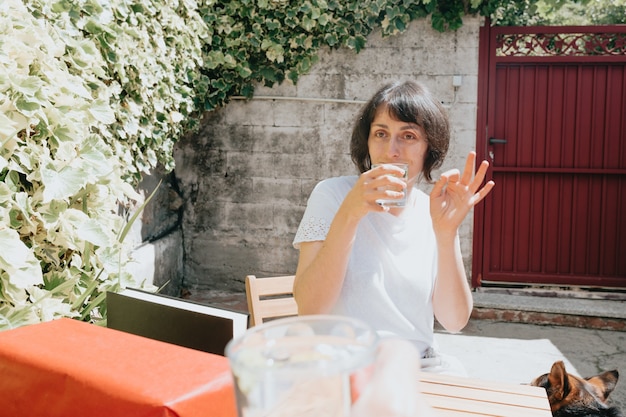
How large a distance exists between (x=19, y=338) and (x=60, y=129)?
0.76 metres

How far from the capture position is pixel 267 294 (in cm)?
226

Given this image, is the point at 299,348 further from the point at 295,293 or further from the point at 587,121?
the point at 587,121

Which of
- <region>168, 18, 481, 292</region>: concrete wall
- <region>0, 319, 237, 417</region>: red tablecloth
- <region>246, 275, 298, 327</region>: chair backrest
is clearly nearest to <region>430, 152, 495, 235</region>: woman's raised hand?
<region>246, 275, 298, 327</region>: chair backrest

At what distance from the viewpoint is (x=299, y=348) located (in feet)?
1.52

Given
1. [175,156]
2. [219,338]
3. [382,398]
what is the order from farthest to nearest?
[175,156] → [219,338] → [382,398]

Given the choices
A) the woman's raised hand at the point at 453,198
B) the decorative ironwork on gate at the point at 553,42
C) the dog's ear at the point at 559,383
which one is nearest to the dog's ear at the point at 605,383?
the dog's ear at the point at 559,383

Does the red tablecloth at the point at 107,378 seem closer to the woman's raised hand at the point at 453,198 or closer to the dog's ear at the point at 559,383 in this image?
the woman's raised hand at the point at 453,198

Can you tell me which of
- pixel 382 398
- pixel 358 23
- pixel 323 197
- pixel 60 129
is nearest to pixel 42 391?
pixel 382 398

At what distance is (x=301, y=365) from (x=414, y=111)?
5.05ft

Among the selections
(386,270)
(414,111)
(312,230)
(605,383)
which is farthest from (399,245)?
(605,383)

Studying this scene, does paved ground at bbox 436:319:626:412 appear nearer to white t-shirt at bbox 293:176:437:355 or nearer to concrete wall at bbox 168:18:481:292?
concrete wall at bbox 168:18:481:292

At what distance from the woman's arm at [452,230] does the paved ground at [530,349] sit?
2062mm

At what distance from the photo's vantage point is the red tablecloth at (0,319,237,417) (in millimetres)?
588

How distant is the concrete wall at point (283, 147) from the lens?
15.7 ft
